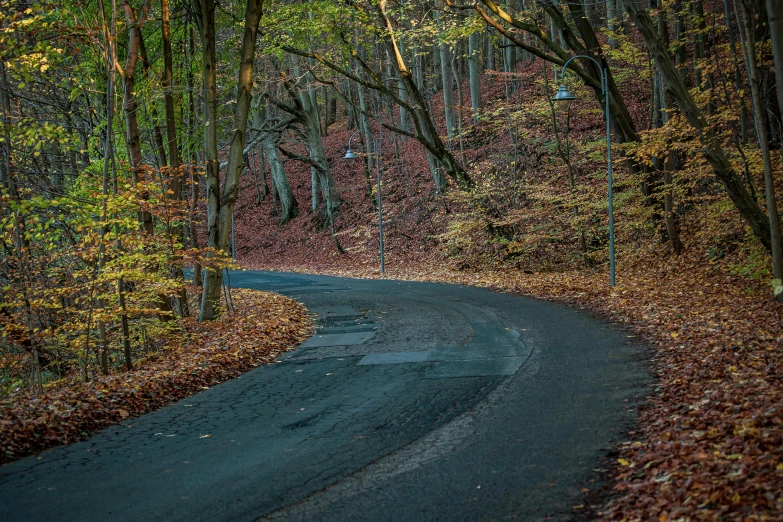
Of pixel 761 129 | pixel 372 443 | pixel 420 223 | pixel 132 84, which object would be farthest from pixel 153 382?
pixel 420 223

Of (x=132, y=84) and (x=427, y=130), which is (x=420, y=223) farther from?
(x=132, y=84)

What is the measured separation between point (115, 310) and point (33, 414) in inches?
138

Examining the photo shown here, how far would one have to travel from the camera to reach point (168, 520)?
5.09 m

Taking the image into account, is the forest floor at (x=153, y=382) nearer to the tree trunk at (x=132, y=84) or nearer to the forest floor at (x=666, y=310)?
the tree trunk at (x=132, y=84)

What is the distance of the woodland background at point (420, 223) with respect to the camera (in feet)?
24.2

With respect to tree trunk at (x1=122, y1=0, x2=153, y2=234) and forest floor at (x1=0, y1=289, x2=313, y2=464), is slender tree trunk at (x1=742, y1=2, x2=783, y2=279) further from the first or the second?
tree trunk at (x1=122, y1=0, x2=153, y2=234)

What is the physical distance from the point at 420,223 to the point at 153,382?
2571 cm

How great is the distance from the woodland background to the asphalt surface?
56 cm

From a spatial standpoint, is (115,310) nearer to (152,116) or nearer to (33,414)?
(33,414)

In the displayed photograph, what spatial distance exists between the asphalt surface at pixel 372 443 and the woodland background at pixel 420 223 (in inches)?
21.9

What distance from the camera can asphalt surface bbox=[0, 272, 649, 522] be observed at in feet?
17.4

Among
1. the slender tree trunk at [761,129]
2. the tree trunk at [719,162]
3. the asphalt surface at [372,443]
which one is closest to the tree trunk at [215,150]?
the asphalt surface at [372,443]

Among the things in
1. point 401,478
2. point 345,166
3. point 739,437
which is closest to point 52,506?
point 401,478

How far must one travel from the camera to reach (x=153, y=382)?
9.70 metres
